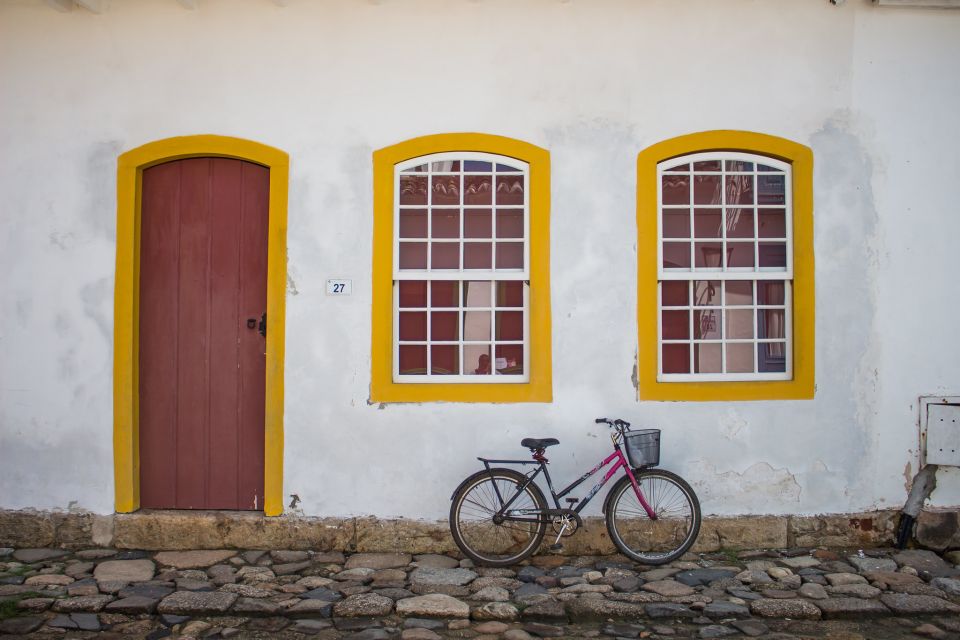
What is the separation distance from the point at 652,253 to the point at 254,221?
313cm

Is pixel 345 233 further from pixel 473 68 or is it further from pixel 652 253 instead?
pixel 652 253

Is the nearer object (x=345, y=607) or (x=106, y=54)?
(x=345, y=607)

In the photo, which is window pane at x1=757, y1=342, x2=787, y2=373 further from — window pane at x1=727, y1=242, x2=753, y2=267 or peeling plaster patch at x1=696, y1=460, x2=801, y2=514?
peeling plaster patch at x1=696, y1=460, x2=801, y2=514

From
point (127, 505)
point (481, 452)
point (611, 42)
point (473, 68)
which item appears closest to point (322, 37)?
point (473, 68)

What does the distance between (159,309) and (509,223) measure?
2866mm

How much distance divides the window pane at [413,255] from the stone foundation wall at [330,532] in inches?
77.7

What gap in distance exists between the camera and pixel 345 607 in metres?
5.03

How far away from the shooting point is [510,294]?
6.37m

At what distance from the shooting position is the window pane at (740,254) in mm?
6438

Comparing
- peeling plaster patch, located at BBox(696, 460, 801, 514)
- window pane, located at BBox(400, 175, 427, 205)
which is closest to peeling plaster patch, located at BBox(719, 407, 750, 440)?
peeling plaster patch, located at BBox(696, 460, 801, 514)

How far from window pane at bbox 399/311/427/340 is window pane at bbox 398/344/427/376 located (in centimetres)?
7

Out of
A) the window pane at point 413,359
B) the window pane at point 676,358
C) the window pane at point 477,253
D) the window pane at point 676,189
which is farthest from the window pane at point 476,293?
the window pane at point 676,189

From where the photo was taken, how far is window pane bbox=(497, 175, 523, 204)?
636cm

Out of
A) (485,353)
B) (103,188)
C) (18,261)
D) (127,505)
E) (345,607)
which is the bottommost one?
(345,607)
